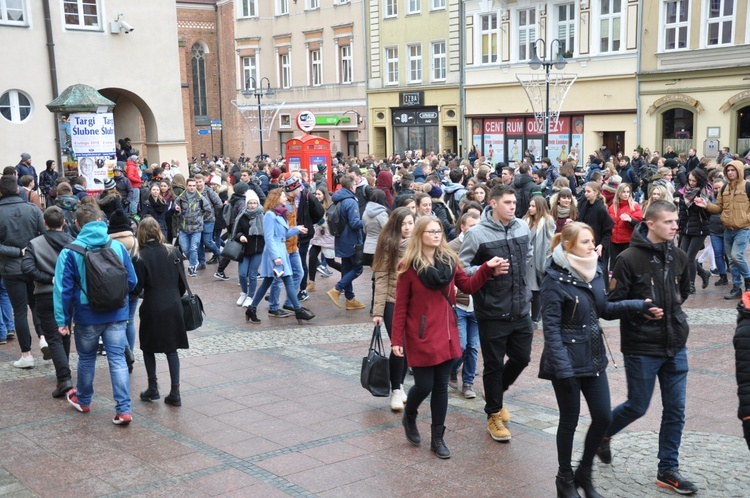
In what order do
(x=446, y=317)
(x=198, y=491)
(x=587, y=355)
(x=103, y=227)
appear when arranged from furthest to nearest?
(x=103, y=227) < (x=446, y=317) < (x=198, y=491) < (x=587, y=355)

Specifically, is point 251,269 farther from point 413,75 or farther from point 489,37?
point 413,75

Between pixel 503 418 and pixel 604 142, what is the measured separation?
2833cm

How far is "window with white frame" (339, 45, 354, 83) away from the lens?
4517 centimetres

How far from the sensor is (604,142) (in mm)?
33719

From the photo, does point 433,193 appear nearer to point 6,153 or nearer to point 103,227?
point 103,227

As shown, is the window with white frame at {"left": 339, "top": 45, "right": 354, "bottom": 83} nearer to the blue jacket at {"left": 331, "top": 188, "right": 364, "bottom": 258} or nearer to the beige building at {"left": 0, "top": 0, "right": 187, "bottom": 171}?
the beige building at {"left": 0, "top": 0, "right": 187, "bottom": 171}

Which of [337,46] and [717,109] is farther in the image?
[337,46]

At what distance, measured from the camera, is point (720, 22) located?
95.0ft

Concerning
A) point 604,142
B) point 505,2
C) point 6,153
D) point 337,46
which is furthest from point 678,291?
point 337,46

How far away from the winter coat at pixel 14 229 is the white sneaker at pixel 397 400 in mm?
4487

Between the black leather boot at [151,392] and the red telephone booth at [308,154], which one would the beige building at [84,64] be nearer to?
the red telephone booth at [308,154]

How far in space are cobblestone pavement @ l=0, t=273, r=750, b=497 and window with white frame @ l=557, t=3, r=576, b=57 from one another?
1027 inches

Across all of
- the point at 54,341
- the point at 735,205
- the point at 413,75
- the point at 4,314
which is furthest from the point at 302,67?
the point at 54,341

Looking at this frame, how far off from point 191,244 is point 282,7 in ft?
117
